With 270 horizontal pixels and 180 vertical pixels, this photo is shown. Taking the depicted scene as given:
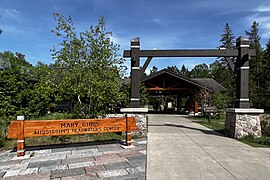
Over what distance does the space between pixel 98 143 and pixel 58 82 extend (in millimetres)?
3593

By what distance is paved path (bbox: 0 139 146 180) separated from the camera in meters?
3.64

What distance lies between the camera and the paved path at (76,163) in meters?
3.64

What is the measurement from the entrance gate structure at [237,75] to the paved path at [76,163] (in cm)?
268

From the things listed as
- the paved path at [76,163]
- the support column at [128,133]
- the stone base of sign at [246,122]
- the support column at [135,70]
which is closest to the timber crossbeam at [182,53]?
the support column at [135,70]

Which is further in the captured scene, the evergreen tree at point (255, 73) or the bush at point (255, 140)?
the evergreen tree at point (255, 73)

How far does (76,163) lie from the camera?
4289 millimetres

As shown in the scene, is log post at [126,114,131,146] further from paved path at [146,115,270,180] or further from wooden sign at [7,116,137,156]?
paved path at [146,115,270,180]

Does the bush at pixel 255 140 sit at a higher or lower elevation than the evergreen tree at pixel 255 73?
lower

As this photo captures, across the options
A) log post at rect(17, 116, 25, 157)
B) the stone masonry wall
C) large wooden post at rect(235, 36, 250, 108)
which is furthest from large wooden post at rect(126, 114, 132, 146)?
large wooden post at rect(235, 36, 250, 108)

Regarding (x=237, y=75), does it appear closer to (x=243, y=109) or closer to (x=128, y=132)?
(x=243, y=109)

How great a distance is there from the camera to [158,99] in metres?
40.9

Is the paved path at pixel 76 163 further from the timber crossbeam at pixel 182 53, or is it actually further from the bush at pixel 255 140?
the bush at pixel 255 140

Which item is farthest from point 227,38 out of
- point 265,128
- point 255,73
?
point 265,128

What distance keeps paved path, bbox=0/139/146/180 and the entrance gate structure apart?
2.68m
